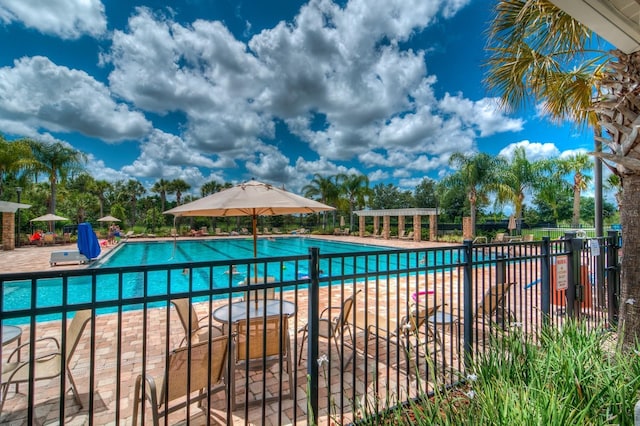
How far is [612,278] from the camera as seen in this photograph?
449 centimetres

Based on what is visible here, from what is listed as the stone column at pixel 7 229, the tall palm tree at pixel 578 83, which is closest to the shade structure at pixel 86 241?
the stone column at pixel 7 229

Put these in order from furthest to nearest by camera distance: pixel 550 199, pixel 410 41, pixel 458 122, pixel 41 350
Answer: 1. pixel 458 122
2. pixel 550 199
3. pixel 410 41
4. pixel 41 350

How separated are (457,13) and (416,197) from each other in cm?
4139

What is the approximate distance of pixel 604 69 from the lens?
140 inches

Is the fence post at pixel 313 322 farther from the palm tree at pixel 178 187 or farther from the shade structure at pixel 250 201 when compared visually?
the palm tree at pixel 178 187

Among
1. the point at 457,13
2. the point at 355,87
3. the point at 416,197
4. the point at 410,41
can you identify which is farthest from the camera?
the point at 416,197

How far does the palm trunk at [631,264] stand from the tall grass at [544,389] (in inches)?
42.8

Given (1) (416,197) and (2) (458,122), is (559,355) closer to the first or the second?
(2) (458,122)

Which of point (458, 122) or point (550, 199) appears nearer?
point (550, 199)

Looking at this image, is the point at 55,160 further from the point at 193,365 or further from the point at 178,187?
the point at 193,365

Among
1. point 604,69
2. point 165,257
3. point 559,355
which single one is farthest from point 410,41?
point 559,355

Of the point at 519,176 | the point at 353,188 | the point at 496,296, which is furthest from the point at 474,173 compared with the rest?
the point at 496,296

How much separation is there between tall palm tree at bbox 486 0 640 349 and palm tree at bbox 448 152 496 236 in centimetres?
1629

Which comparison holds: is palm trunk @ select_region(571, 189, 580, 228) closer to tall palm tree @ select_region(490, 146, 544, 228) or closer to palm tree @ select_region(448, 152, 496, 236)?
tall palm tree @ select_region(490, 146, 544, 228)
